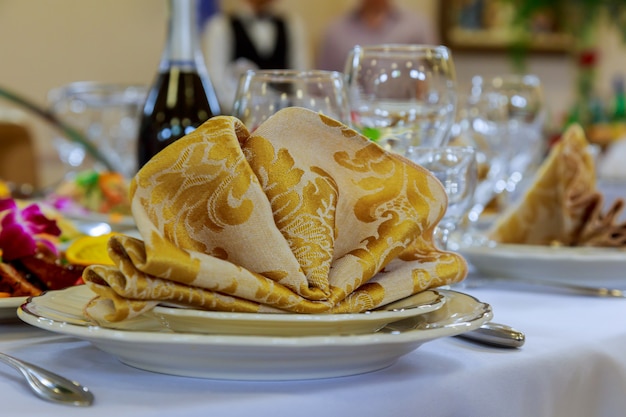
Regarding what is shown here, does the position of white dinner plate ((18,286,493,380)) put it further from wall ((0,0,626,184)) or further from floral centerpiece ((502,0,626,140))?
floral centerpiece ((502,0,626,140))

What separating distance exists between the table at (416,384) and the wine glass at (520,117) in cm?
68

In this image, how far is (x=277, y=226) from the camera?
60cm

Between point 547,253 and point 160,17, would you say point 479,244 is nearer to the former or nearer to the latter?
point 547,253

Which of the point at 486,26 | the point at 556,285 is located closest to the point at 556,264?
the point at 556,285

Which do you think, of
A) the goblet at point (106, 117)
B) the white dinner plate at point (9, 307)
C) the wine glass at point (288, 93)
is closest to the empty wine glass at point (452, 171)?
the wine glass at point (288, 93)

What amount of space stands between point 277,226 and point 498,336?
0.16m

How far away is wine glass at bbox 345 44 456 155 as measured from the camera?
94 cm

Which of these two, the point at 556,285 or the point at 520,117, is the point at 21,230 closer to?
the point at 556,285

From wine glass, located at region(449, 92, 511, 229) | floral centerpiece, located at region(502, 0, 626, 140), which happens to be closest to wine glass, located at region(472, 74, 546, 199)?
wine glass, located at region(449, 92, 511, 229)

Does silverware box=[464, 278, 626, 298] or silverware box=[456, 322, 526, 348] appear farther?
silverware box=[464, 278, 626, 298]

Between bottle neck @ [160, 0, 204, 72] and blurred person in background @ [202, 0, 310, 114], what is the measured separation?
176 inches

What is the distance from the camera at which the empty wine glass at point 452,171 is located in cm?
80

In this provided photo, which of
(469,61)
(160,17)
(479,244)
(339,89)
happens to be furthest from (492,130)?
(469,61)

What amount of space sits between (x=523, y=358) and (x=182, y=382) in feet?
0.71
